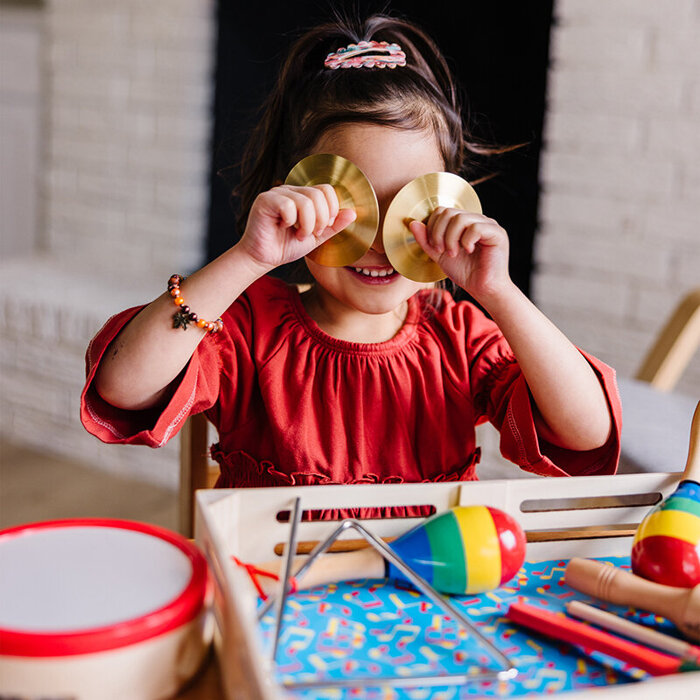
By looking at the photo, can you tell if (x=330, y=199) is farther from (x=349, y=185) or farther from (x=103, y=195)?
(x=103, y=195)

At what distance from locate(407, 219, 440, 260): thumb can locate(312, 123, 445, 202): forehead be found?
0.19ft

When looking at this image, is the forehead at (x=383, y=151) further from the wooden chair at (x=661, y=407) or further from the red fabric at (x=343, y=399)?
the wooden chair at (x=661, y=407)

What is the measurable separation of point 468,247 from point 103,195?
88.5 inches

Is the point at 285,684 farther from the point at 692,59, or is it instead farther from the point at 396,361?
the point at 692,59

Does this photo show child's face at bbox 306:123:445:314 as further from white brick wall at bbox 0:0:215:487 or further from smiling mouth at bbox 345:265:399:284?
white brick wall at bbox 0:0:215:487

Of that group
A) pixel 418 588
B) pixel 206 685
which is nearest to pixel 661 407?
pixel 418 588

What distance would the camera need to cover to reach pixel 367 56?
3.04 ft

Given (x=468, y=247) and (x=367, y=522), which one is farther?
(x=468, y=247)

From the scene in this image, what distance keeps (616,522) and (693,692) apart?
0.27 m

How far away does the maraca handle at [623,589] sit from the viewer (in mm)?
532

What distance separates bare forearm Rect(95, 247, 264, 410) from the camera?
0.76m

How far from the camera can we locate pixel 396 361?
98 centimetres

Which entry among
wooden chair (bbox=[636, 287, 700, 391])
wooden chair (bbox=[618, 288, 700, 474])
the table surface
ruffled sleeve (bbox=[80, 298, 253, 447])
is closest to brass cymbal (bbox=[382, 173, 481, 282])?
ruffled sleeve (bbox=[80, 298, 253, 447])

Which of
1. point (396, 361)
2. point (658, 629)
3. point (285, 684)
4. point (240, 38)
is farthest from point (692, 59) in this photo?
point (285, 684)
